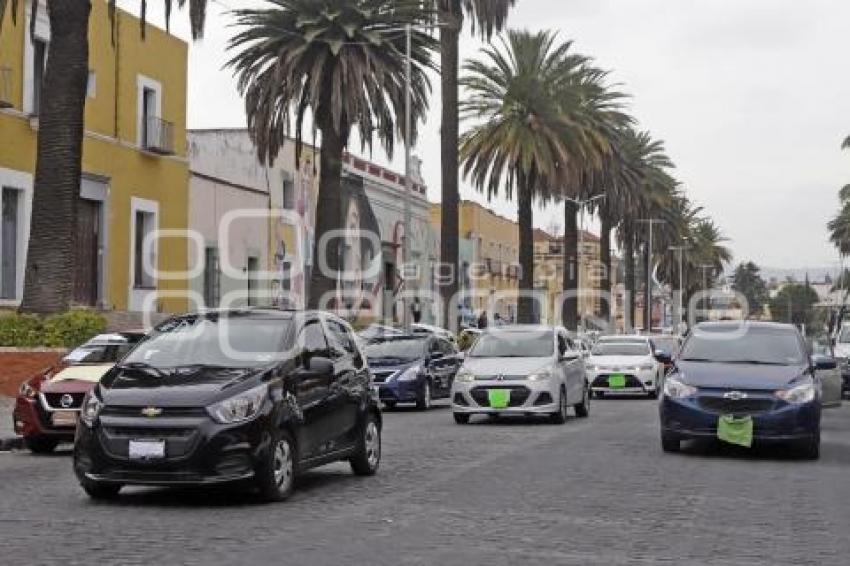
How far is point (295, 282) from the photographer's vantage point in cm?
4844

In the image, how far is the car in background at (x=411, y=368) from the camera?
24.8m

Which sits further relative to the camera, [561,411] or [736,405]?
[561,411]

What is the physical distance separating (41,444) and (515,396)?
7809mm

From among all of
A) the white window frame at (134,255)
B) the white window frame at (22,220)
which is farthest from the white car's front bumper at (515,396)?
the white window frame at (134,255)

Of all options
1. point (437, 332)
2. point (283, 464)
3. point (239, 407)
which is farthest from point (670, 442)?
point (437, 332)

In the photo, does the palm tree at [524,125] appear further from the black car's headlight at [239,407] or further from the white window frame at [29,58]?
the black car's headlight at [239,407]

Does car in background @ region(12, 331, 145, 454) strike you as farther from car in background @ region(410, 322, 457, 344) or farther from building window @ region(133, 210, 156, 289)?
building window @ region(133, 210, 156, 289)

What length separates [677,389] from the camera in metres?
15.2

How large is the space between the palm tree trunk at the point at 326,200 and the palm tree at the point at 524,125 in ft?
43.0

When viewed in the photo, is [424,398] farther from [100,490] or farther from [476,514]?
[476,514]

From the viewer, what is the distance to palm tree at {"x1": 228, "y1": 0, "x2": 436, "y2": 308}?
Answer: 31.8 meters

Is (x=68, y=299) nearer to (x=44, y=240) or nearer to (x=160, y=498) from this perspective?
(x=44, y=240)

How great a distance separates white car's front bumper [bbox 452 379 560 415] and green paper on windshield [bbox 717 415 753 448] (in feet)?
19.6

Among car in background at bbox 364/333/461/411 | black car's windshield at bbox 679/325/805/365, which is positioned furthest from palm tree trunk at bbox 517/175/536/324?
black car's windshield at bbox 679/325/805/365
